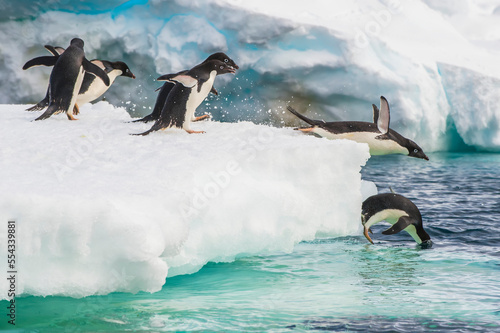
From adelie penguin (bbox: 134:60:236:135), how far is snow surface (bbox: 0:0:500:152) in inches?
301

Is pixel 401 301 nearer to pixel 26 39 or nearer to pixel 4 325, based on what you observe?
pixel 4 325

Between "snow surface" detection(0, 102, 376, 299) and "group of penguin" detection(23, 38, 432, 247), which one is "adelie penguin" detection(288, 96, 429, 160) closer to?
"group of penguin" detection(23, 38, 432, 247)

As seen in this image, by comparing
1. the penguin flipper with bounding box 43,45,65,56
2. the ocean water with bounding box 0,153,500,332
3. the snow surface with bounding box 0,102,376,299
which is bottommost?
the ocean water with bounding box 0,153,500,332

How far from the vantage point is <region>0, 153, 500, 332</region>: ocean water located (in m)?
3.20

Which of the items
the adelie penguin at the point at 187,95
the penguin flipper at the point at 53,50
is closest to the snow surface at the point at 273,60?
the penguin flipper at the point at 53,50

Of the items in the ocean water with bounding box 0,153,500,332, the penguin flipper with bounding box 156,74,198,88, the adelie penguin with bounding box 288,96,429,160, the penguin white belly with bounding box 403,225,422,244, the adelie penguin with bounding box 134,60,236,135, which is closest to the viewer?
the ocean water with bounding box 0,153,500,332

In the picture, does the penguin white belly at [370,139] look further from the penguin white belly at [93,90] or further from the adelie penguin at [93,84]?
the penguin white belly at [93,90]

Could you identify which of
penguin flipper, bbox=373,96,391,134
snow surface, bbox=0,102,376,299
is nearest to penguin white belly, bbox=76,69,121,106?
snow surface, bbox=0,102,376,299

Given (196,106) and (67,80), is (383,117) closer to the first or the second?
(196,106)

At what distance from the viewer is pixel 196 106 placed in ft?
17.2

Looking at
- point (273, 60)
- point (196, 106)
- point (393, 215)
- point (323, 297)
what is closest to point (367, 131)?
point (393, 215)

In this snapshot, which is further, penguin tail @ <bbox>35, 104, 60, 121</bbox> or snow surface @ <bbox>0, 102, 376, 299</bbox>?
penguin tail @ <bbox>35, 104, 60, 121</bbox>

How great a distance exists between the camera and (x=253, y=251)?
4023 millimetres

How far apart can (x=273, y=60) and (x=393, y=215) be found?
8096mm
